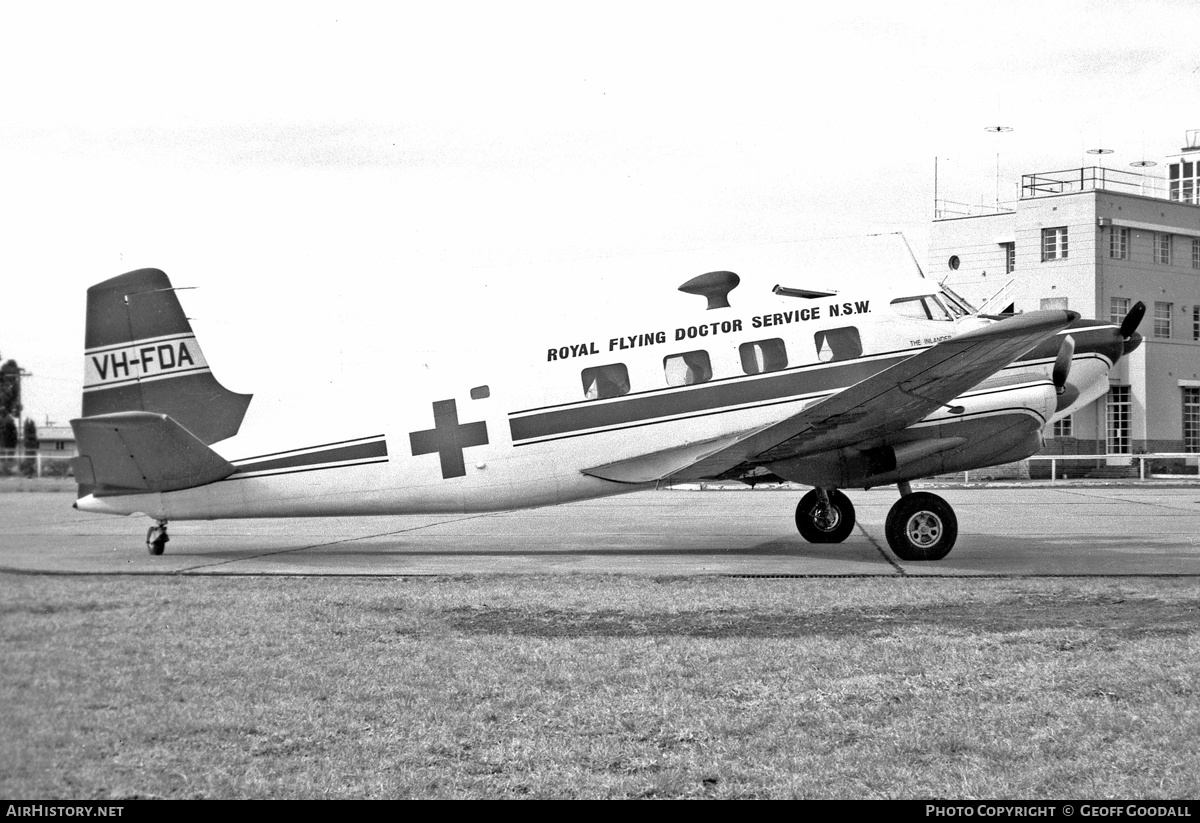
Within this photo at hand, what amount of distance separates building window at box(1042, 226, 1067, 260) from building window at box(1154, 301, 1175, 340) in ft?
23.6

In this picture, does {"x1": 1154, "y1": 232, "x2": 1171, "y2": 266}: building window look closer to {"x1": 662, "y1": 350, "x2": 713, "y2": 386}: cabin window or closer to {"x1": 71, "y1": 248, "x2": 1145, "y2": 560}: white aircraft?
{"x1": 71, "y1": 248, "x2": 1145, "y2": 560}: white aircraft

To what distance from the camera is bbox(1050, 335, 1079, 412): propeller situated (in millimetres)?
15703

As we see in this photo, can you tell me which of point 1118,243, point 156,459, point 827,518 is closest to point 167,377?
point 156,459

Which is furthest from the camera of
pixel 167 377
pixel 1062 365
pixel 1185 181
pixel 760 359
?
pixel 1185 181

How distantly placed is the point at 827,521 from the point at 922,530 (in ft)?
8.91

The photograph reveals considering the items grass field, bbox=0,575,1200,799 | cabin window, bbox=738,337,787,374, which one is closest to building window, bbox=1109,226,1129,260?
cabin window, bbox=738,337,787,374

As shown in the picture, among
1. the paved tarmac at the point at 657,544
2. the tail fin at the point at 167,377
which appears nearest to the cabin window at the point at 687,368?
the paved tarmac at the point at 657,544

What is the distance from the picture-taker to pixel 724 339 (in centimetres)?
1636

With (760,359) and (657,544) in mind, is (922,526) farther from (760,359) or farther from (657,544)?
(657,544)

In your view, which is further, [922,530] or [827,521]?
[827,521]

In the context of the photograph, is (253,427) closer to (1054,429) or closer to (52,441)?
(52,441)

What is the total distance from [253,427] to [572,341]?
4700 mm

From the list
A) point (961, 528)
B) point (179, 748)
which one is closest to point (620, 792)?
point (179, 748)

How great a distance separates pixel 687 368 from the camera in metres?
16.4
